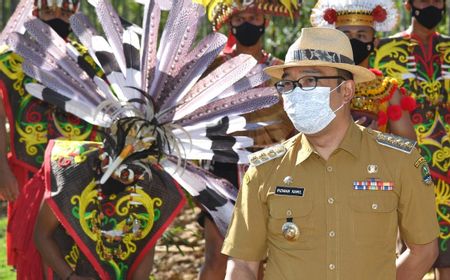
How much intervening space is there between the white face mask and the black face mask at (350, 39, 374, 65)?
2180 millimetres

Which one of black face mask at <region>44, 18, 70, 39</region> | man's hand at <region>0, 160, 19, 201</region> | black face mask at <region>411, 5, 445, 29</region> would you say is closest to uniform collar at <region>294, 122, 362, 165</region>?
man's hand at <region>0, 160, 19, 201</region>

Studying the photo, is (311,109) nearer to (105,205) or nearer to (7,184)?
(105,205)

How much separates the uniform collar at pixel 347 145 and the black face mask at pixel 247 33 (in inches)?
103

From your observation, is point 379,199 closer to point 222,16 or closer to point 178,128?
point 178,128

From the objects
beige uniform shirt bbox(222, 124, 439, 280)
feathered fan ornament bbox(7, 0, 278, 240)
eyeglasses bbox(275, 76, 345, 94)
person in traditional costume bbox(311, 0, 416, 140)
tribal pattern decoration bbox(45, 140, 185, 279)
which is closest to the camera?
beige uniform shirt bbox(222, 124, 439, 280)

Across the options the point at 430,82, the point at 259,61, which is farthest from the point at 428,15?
the point at 259,61

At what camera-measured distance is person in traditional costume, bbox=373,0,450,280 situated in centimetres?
732

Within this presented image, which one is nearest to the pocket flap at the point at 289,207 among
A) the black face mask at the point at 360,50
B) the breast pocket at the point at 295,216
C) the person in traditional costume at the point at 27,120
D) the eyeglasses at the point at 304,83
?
the breast pocket at the point at 295,216

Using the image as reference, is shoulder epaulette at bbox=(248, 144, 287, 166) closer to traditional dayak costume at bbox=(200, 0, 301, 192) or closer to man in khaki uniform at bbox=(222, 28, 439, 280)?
man in khaki uniform at bbox=(222, 28, 439, 280)

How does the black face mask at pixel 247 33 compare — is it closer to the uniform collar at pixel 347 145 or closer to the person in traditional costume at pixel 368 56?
the person in traditional costume at pixel 368 56

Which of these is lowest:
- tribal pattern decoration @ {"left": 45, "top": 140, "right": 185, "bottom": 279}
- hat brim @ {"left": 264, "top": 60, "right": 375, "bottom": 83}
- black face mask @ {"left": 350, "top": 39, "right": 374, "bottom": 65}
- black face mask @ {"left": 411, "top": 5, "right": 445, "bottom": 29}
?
tribal pattern decoration @ {"left": 45, "top": 140, "right": 185, "bottom": 279}

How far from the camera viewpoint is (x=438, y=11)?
739 centimetres

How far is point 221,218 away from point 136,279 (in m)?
0.56

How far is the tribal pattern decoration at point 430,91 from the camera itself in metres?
7.31
